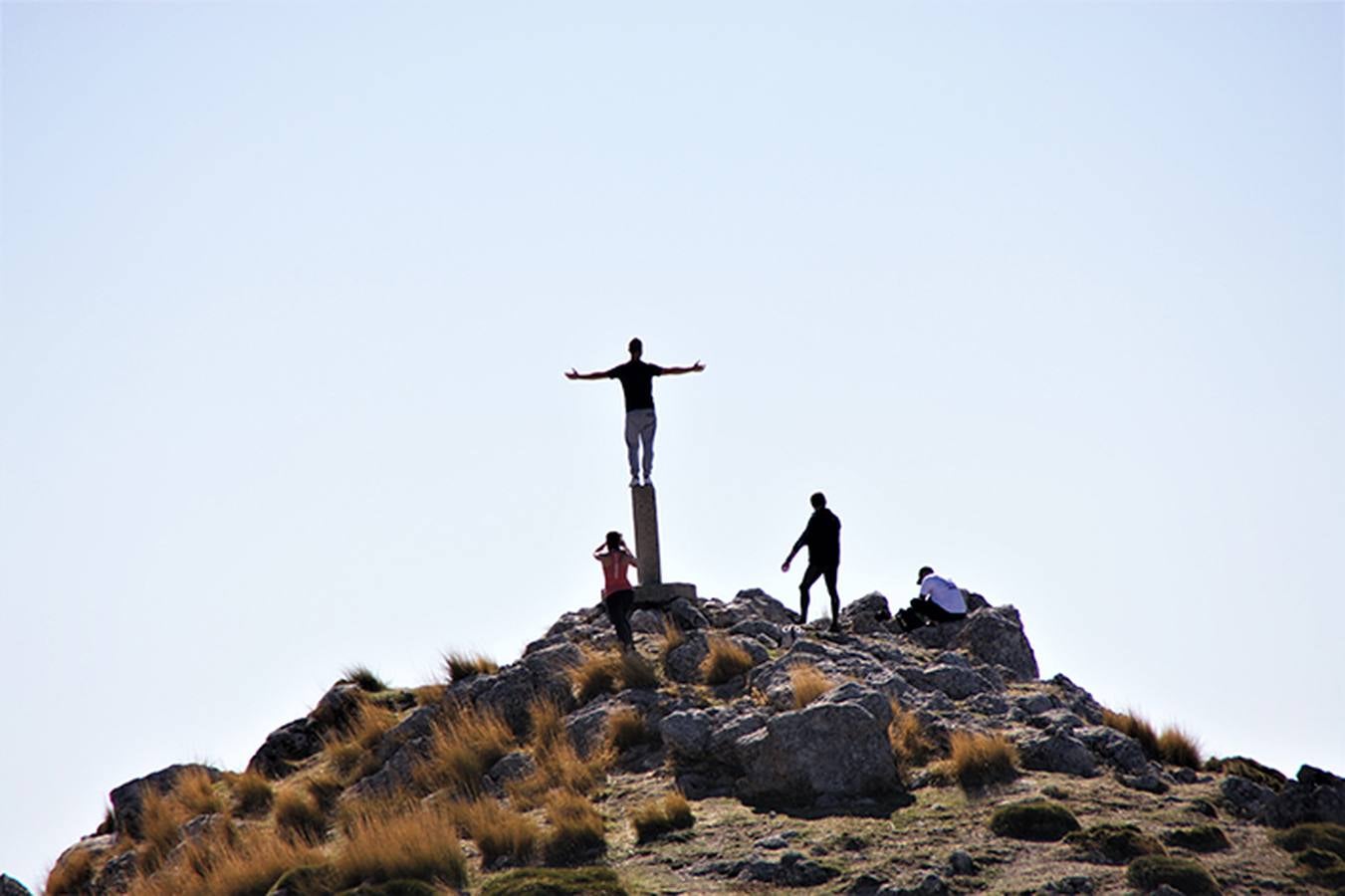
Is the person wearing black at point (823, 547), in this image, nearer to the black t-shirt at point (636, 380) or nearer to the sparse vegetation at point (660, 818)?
the black t-shirt at point (636, 380)

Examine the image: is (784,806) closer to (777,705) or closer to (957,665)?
(777,705)

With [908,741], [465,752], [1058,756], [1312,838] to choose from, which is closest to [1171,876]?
[1312,838]

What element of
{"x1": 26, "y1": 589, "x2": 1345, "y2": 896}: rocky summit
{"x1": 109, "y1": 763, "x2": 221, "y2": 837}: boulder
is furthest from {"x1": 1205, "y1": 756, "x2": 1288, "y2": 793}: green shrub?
{"x1": 109, "y1": 763, "x2": 221, "y2": 837}: boulder

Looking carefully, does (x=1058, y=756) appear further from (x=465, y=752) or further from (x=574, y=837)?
(x=465, y=752)

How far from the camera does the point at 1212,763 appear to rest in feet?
91.0

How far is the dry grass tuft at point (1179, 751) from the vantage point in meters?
27.8

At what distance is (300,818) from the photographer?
28.7 metres

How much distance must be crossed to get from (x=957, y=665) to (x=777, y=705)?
3964 millimetres

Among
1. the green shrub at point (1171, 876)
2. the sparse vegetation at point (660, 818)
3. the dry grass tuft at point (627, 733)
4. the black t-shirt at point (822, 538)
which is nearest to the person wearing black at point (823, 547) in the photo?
the black t-shirt at point (822, 538)

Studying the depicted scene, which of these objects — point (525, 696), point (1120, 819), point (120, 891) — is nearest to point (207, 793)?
point (120, 891)

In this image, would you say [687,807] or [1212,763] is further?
[1212,763]

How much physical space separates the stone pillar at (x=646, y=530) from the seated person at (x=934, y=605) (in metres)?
4.17

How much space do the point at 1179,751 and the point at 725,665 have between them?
6.34 metres

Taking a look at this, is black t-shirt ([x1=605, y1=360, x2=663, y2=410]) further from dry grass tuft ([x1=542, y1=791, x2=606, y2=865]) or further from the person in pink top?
dry grass tuft ([x1=542, y1=791, x2=606, y2=865])
